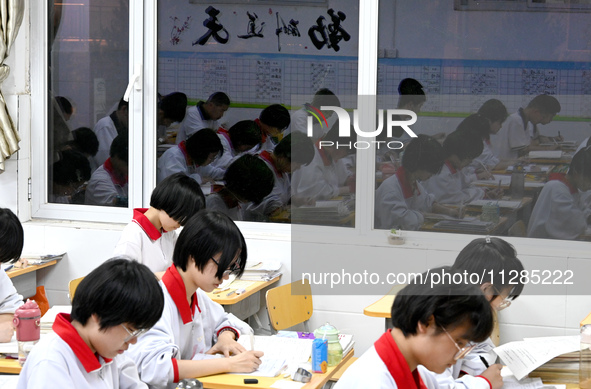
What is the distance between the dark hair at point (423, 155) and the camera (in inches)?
176

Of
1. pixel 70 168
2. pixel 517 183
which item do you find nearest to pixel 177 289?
pixel 517 183

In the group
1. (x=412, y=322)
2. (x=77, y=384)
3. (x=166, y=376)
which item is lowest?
(x=166, y=376)

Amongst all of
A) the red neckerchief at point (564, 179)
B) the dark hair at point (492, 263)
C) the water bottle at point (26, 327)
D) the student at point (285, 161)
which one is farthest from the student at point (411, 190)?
the water bottle at point (26, 327)

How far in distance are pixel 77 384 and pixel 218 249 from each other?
74 cm

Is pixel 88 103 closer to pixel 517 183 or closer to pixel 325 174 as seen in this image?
pixel 325 174

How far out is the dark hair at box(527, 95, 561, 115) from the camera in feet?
13.9

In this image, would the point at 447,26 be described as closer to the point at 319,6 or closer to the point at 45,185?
the point at 319,6

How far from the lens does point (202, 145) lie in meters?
4.79

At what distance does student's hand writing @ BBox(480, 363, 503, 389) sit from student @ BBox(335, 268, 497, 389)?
635 millimetres

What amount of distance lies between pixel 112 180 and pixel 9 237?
2210 mm

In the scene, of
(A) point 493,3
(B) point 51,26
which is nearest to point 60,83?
(B) point 51,26

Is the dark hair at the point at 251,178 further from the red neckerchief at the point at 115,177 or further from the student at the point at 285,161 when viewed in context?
the red neckerchief at the point at 115,177

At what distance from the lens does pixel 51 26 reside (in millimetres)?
4895

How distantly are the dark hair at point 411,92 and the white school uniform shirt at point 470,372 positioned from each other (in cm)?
214
